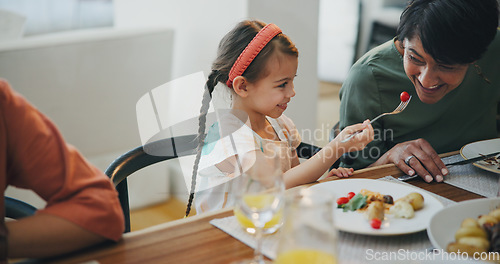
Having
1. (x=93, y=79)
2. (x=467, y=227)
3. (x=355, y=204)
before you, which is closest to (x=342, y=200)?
(x=355, y=204)

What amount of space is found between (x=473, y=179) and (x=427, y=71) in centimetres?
31

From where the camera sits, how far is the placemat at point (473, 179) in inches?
49.2

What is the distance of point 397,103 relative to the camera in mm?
1725

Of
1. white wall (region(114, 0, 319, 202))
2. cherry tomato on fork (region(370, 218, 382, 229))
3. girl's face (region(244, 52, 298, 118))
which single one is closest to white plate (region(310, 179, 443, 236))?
cherry tomato on fork (region(370, 218, 382, 229))

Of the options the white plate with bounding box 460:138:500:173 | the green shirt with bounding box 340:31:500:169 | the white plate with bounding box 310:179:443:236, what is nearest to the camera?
the white plate with bounding box 310:179:443:236

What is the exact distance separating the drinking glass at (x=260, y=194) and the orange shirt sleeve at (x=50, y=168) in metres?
0.23

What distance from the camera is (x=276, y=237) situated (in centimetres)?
98

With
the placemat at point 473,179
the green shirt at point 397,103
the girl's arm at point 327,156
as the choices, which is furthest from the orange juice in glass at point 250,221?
the green shirt at point 397,103

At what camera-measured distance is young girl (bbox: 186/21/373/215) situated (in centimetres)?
144

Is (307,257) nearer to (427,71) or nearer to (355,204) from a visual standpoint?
(355,204)

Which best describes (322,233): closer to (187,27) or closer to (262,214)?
(262,214)

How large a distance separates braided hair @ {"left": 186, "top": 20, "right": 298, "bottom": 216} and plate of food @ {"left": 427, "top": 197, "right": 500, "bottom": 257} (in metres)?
0.70

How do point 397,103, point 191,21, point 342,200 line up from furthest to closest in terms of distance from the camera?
point 191,21, point 397,103, point 342,200

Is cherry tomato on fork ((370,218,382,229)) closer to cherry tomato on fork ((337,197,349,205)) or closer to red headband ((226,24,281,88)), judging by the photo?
cherry tomato on fork ((337,197,349,205))
